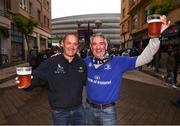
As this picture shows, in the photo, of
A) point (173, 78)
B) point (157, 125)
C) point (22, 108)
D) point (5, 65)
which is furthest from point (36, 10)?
point (157, 125)

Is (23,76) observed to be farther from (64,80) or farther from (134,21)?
(134,21)

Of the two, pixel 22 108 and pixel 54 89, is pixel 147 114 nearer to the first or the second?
pixel 22 108

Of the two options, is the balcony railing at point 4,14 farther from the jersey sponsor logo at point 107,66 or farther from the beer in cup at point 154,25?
the beer in cup at point 154,25

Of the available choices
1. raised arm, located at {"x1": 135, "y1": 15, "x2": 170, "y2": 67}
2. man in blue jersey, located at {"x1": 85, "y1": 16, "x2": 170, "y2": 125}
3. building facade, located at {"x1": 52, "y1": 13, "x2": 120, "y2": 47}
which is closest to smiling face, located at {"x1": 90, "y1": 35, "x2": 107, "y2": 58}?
man in blue jersey, located at {"x1": 85, "y1": 16, "x2": 170, "y2": 125}

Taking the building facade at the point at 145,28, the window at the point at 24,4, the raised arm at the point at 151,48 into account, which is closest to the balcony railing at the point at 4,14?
the window at the point at 24,4

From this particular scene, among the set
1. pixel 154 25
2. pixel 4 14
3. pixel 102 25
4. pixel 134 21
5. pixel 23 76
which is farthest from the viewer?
pixel 102 25

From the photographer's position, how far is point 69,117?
3.29 metres

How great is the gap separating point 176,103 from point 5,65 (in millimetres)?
18161

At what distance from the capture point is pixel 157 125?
6.04 m

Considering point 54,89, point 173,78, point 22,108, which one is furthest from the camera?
point 173,78

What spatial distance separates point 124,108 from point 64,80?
4.79 m

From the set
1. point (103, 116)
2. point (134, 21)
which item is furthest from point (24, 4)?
point (103, 116)

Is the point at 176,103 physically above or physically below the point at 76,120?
below

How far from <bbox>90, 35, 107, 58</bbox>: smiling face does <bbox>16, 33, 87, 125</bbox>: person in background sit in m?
0.23
